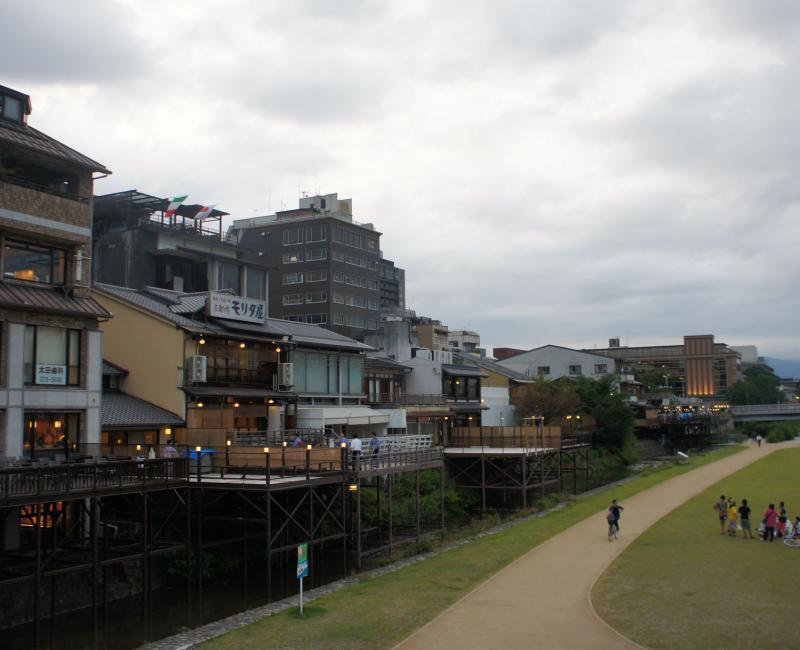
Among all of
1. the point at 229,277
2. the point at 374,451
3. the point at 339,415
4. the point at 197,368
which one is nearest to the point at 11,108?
the point at 197,368

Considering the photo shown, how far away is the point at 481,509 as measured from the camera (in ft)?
164

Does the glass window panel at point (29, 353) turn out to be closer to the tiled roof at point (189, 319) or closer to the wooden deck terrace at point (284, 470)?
the wooden deck terrace at point (284, 470)

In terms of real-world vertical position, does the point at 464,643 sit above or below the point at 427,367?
below

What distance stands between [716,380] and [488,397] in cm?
13567

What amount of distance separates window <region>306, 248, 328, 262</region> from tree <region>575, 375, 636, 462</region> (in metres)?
29.5

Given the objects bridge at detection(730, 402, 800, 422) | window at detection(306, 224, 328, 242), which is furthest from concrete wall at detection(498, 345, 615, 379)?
bridge at detection(730, 402, 800, 422)

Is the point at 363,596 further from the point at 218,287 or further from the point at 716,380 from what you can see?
the point at 716,380

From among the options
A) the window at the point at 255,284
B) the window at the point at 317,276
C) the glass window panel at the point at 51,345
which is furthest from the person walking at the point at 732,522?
the window at the point at 317,276

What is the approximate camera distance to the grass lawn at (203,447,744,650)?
68.3 feet

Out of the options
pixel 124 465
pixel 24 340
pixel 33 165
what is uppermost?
pixel 33 165

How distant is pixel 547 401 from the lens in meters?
69.5

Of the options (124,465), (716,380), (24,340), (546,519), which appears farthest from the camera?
(716,380)

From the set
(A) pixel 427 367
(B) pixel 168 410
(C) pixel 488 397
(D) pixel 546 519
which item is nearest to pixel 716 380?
(C) pixel 488 397

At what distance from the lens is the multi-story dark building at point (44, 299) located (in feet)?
88.4
